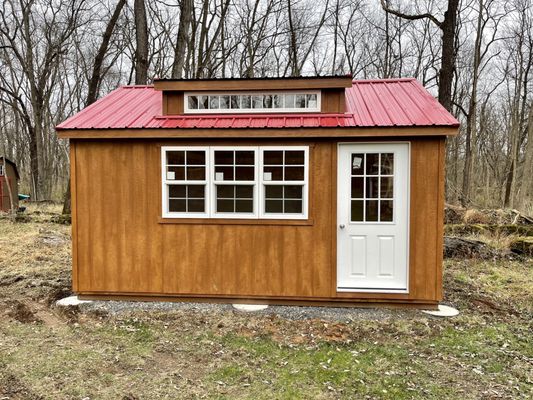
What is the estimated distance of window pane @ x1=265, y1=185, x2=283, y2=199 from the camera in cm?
510

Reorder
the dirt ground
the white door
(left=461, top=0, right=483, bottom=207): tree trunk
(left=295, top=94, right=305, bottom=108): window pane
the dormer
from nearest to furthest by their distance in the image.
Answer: the dirt ground
the white door
the dormer
(left=295, top=94, right=305, bottom=108): window pane
(left=461, top=0, right=483, bottom=207): tree trunk

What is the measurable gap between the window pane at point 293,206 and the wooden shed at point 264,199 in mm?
12

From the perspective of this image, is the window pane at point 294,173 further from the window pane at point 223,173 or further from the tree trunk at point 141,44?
the tree trunk at point 141,44

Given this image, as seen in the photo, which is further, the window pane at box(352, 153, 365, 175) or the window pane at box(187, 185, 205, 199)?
the window pane at box(187, 185, 205, 199)

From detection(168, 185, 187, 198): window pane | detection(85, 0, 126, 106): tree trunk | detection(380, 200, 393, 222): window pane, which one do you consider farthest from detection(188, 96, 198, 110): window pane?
detection(85, 0, 126, 106): tree trunk

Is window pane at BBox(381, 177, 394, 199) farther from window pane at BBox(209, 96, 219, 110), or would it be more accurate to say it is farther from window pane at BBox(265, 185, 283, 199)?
window pane at BBox(209, 96, 219, 110)

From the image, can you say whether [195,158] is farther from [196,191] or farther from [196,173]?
[196,191]

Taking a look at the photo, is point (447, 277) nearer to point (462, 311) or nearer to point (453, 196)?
point (462, 311)

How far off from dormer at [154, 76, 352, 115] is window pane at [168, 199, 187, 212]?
1217mm

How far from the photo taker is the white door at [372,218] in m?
4.95

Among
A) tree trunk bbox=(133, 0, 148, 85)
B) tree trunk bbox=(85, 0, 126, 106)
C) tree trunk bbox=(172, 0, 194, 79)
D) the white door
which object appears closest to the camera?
the white door

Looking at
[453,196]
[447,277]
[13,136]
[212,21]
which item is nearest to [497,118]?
[453,196]

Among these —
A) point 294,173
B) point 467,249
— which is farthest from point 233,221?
point 467,249

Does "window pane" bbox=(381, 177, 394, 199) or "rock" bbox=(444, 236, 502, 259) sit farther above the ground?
"window pane" bbox=(381, 177, 394, 199)
